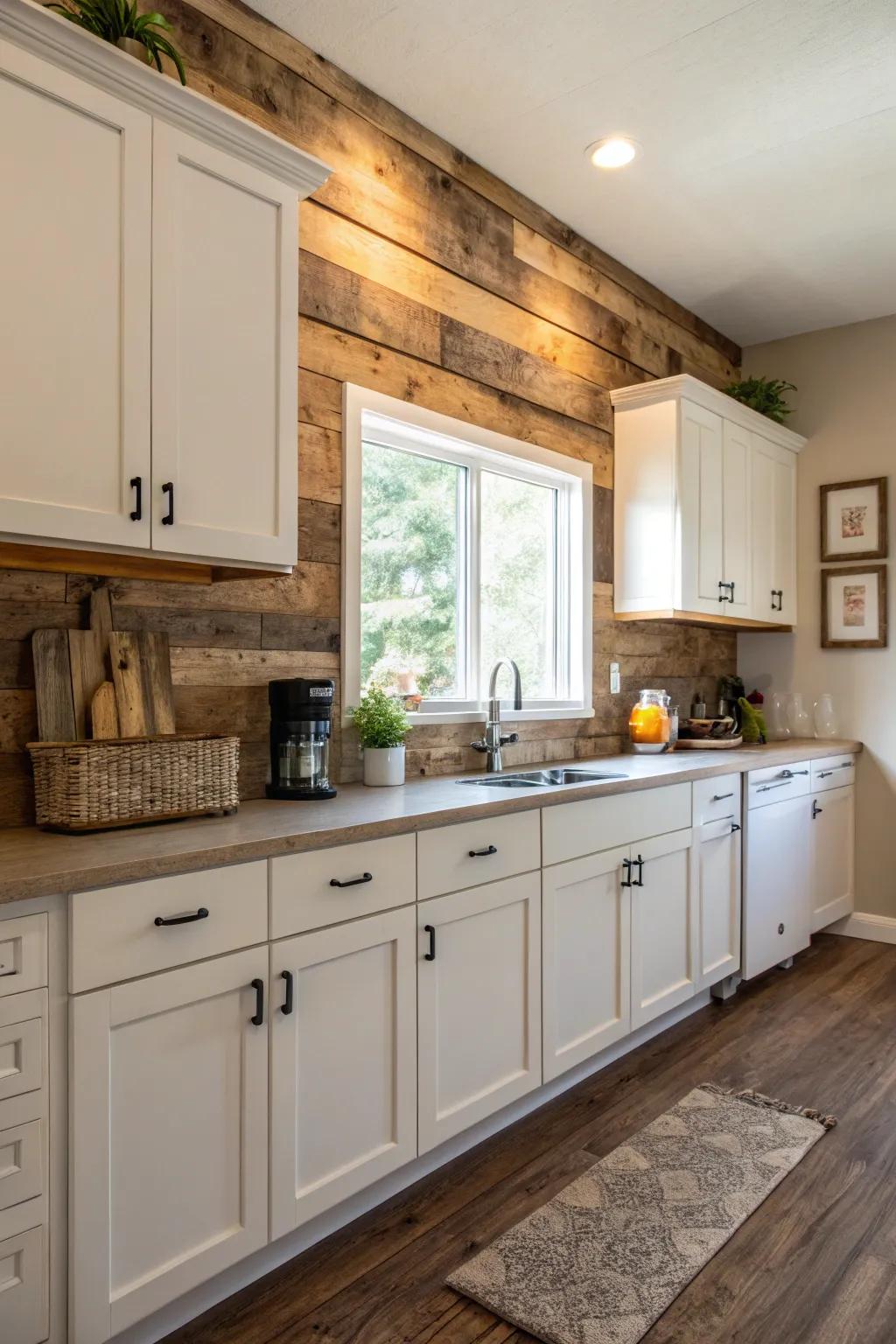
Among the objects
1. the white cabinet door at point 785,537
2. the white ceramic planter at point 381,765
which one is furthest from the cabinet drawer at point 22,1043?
the white cabinet door at point 785,537

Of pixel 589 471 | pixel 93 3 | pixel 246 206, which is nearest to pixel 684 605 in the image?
pixel 589 471

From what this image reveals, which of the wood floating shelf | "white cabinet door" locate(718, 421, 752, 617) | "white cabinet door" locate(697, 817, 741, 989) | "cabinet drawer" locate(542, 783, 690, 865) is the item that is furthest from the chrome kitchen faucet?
"white cabinet door" locate(718, 421, 752, 617)

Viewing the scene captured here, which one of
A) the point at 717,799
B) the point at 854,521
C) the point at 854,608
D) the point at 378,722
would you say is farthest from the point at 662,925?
the point at 854,521

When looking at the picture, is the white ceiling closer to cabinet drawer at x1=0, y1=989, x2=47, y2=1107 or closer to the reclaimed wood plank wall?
the reclaimed wood plank wall

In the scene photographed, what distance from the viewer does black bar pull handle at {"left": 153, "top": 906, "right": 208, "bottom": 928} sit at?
158 cm

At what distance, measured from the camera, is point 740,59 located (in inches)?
104

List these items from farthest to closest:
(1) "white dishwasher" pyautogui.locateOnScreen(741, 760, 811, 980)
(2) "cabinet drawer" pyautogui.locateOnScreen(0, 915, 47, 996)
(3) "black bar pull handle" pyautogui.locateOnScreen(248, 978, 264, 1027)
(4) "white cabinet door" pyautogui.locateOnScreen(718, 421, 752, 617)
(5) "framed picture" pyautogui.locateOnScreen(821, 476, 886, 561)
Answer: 1. (5) "framed picture" pyautogui.locateOnScreen(821, 476, 886, 561)
2. (4) "white cabinet door" pyautogui.locateOnScreen(718, 421, 752, 617)
3. (1) "white dishwasher" pyautogui.locateOnScreen(741, 760, 811, 980)
4. (3) "black bar pull handle" pyautogui.locateOnScreen(248, 978, 264, 1027)
5. (2) "cabinet drawer" pyautogui.locateOnScreen(0, 915, 47, 996)

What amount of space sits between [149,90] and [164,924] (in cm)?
157

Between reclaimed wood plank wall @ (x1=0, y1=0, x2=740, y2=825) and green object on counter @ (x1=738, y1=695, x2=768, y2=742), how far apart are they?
69 cm

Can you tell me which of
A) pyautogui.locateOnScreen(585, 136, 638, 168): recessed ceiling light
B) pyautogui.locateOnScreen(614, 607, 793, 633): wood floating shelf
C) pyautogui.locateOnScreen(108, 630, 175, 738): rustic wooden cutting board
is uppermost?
pyautogui.locateOnScreen(585, 136, 638, 168): recessed ceiling light

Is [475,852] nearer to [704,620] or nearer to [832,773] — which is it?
[704,620]

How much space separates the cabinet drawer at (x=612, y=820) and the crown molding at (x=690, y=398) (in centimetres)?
162

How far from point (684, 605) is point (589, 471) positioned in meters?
0.66

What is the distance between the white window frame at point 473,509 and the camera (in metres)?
2.67
